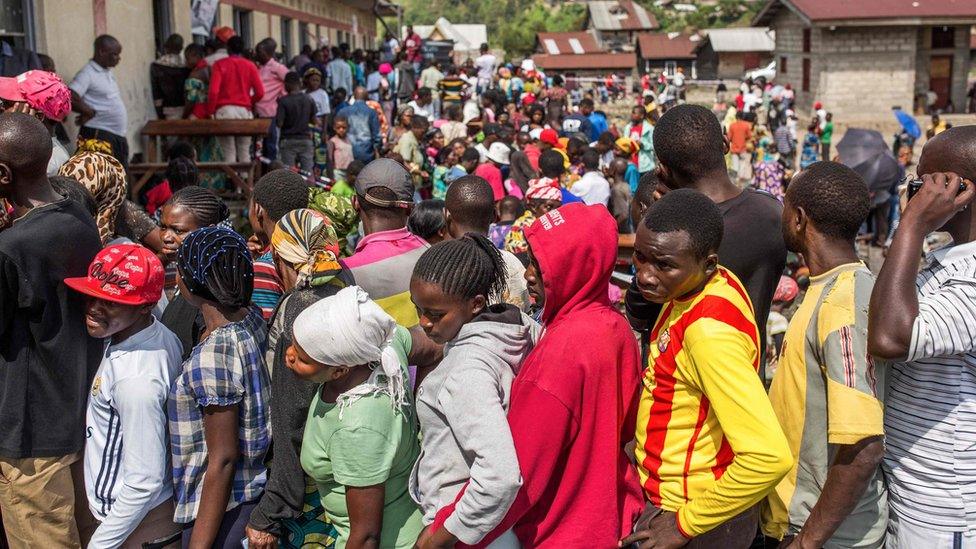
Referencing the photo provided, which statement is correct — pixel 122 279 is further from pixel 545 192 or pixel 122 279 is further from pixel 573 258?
pixel 545 192

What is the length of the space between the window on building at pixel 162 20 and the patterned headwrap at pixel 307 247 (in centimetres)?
946

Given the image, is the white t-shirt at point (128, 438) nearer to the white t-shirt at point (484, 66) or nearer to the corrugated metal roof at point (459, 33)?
the white t-shirt at point (484, 66)

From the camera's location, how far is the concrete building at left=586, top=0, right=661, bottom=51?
242 feet

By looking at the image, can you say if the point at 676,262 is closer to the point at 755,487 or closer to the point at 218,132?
the point at 755,487

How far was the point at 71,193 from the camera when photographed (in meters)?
4.00

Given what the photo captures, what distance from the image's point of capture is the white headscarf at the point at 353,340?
2.70 metres

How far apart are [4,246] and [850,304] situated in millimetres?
2850

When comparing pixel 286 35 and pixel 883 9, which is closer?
pixel 286 35

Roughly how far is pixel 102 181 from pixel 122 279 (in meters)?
1.44

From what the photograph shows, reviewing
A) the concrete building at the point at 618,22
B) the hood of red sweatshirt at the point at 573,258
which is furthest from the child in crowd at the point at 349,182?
the concrete building at the point at 618,22

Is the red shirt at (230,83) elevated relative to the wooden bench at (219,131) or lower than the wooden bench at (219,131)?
elevated

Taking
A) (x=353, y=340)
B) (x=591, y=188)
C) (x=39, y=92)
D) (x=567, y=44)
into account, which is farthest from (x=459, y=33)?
(x=353, y=340)

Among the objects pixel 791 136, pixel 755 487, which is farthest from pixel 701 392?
pixel 791 136

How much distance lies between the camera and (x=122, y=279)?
3.15m
